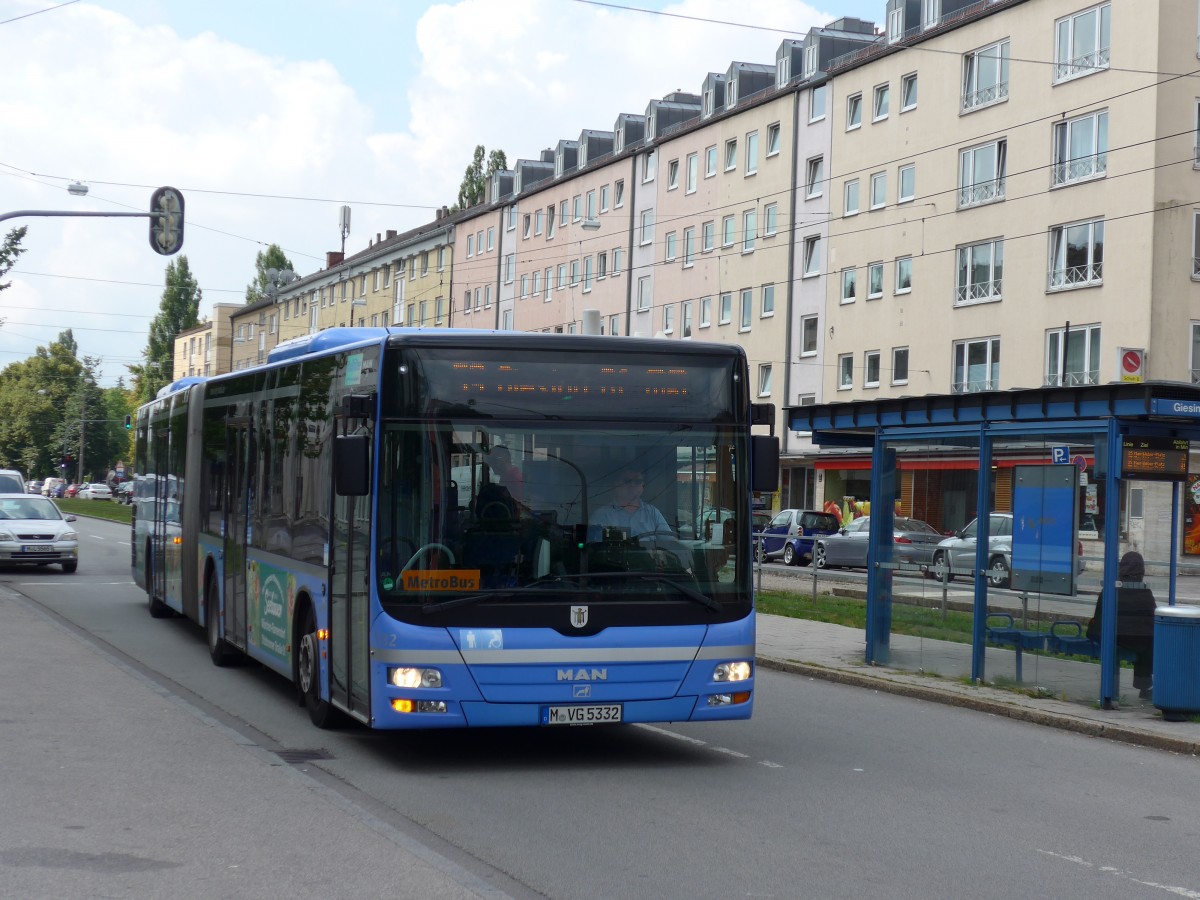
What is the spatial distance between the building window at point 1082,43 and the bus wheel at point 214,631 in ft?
111

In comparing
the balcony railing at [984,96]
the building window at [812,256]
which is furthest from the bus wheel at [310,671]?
the building window at [812,256]

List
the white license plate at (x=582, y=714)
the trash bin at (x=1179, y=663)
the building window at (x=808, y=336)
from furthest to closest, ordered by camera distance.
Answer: the building window at (x=808, y=336), the trash bin at (x=1179, y=663), the white license plate at (x=582, y=714)

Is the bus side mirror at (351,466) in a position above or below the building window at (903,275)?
below

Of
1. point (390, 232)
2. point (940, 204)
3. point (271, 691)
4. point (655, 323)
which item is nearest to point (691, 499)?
point (271, 691)

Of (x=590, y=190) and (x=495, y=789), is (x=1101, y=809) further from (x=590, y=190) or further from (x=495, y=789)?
(x=590, y=190)

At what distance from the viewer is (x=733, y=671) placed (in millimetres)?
9992

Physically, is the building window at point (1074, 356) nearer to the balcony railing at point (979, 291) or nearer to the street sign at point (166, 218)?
the balcony railing at point (979, 291)

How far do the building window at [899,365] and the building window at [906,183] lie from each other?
4919 mm

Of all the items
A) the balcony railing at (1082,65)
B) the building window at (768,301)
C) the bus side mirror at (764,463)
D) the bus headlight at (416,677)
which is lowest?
the bus headlight at (416,677)

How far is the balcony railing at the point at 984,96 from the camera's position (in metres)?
47.1

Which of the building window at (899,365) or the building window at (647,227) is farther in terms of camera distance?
the building window at (647,227)

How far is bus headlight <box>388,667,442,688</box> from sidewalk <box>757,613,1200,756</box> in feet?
18.8

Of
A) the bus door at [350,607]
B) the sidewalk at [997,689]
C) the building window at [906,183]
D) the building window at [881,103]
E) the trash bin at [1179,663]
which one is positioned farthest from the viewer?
the building window at [881,103]

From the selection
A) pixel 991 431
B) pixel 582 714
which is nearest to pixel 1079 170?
pixel 991 431
